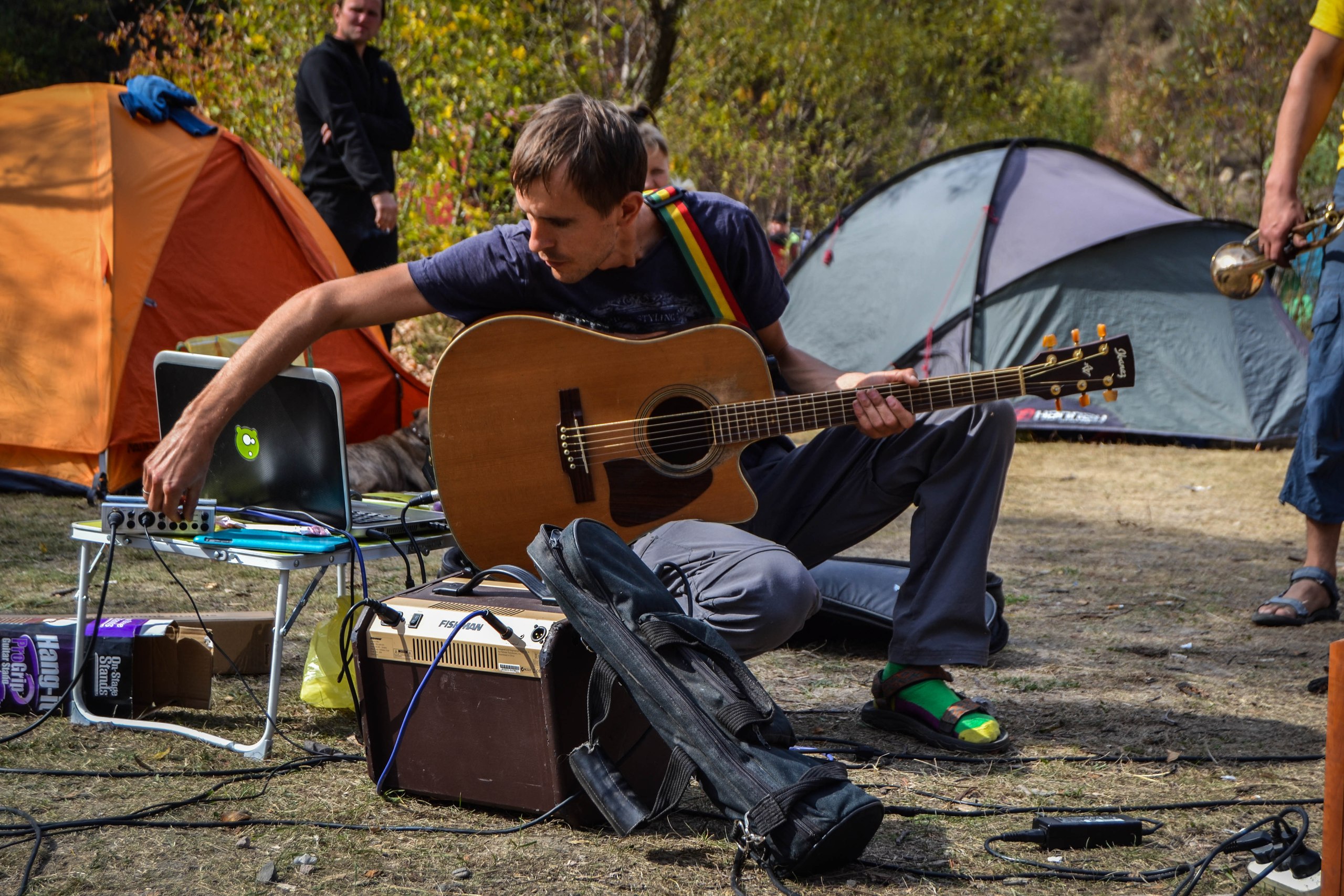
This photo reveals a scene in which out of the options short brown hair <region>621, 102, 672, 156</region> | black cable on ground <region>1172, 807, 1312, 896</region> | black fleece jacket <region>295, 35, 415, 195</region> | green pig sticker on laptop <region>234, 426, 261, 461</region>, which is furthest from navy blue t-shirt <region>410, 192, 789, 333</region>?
black fleece jacket <region>295, 35, 415, 195</region>

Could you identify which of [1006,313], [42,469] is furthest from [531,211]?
[1006,313]

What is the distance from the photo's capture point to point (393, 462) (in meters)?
5.53

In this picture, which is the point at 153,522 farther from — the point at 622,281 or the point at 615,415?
the point at 622,281

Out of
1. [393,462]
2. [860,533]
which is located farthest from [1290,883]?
[393,462]

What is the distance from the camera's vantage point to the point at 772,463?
2756 mm

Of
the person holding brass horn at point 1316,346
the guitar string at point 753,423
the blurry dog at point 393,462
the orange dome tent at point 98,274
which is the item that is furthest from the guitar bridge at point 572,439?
the orange dome tent at point 98,274

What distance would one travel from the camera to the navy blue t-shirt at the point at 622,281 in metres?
2.53

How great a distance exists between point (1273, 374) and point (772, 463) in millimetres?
5517

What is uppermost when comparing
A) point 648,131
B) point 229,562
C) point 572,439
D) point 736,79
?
point 736,79

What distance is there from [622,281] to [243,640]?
1283 millimetres

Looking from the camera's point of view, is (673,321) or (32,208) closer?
(673,321)

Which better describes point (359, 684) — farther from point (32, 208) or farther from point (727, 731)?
point (32, 208)

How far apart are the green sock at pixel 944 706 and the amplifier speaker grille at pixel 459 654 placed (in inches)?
38.2

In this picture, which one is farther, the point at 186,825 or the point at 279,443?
the point at 279,443
